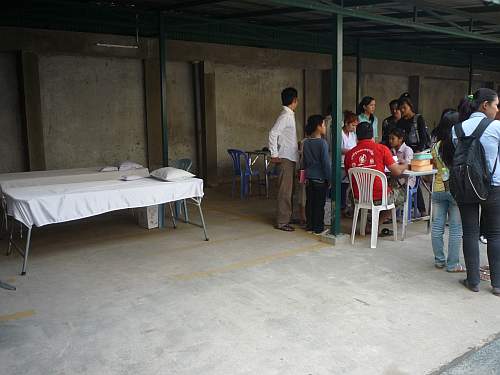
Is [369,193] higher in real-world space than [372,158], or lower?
lower

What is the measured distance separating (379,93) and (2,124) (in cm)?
923

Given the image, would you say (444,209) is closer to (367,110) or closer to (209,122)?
(367,110)

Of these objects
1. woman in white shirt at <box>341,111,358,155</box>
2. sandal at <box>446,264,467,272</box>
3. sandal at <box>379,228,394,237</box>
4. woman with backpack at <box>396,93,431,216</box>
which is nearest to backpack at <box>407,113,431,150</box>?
woman with backpack at <box>396,93,431,216</box>

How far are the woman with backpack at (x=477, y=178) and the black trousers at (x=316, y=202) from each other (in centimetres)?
194

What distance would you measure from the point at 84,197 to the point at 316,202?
256cm

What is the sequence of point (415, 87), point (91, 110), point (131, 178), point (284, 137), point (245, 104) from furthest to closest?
1. point (415, 87)
2. point (245, 104)
3. point (91, 110)
4. point (284, 137)
5. point (131, 178)

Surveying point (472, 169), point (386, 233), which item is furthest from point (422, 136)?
point (472, 169)

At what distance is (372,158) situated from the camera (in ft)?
17.3

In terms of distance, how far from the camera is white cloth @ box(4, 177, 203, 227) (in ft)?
14.4

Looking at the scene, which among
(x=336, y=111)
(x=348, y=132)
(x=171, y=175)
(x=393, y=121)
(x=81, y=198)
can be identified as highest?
(x=336, y=111)

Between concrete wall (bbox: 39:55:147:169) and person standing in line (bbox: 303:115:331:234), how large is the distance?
3937mm

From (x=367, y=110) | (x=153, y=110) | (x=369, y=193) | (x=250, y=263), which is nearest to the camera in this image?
(x=250, y=263)

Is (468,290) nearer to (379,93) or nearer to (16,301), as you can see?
(16,301)

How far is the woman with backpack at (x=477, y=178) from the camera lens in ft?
12.5
